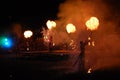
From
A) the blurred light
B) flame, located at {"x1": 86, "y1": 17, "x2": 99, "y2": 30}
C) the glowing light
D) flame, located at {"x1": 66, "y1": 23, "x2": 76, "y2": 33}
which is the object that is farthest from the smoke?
→ the blurred light

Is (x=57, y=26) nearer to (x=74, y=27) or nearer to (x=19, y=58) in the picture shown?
(x=74, y=27)

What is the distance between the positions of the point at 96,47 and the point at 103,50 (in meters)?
1.44

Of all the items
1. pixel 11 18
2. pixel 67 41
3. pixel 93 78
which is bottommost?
pixel 93 78

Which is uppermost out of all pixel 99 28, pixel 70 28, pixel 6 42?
pixel 70 28

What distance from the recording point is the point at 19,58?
2553 centimetres

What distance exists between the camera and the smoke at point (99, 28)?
27.1m

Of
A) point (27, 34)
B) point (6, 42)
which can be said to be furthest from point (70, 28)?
point (6, 42)

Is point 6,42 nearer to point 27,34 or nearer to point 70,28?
point 27,34

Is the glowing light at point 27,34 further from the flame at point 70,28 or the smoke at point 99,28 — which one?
the flame at point 70,28

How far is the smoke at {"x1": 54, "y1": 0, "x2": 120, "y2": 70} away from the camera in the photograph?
88.9 ft

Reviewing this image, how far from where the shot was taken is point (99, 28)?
30.7 metres

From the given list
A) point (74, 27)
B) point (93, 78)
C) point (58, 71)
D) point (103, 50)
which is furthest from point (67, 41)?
point (93, 78)

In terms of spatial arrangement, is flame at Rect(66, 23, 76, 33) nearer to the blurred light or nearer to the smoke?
the smoke

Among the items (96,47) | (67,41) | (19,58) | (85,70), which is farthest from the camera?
(67,41)
